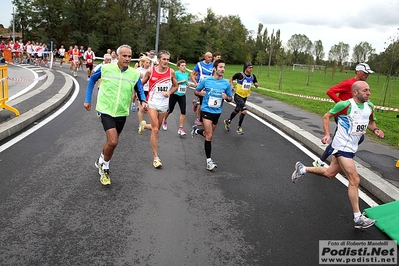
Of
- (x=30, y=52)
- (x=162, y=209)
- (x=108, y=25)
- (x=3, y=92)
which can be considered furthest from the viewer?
(x=108, y=25)

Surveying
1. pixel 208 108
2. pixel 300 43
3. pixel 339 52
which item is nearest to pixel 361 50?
pixel 339 52

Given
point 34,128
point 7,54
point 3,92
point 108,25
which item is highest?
point 108,25

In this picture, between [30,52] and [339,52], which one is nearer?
[30,52]

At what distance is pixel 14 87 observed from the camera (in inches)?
613

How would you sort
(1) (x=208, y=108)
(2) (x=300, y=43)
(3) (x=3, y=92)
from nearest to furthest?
(1) (x=208, y=108)
(3) (x=3, y=92)
(2) (x=300, y=43)

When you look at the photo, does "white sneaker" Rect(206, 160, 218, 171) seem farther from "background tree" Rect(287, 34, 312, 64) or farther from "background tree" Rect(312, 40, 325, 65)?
"background tree" Rect(287, 34, 312, 64)

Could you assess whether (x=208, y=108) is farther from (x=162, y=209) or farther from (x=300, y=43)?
(x=300, y=43)

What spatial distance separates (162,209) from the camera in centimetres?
462

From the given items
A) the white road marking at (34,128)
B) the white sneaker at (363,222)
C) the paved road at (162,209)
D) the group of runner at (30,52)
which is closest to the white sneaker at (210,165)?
the paved road at (162,209)

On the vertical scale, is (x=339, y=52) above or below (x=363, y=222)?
above

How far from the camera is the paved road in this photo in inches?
142

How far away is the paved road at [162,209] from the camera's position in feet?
11.8

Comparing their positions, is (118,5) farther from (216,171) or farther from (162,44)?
(216,171)

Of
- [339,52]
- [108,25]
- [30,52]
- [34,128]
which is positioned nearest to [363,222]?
[34,128]
